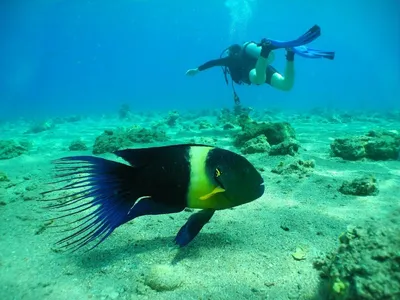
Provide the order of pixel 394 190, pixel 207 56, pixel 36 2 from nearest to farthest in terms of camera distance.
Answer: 1. pixel 394 190
2. pixel 36 2
3. pixel 207 56

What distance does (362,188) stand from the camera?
394cm

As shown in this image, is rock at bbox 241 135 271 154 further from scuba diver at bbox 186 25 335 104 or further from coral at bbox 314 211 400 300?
coral at bbox 314 211 400 300

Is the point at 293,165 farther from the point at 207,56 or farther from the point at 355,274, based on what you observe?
the point at 207,56

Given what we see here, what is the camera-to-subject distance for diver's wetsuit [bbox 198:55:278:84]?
10.0 metres

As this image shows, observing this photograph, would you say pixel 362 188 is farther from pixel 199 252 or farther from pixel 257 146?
pixel 199 252

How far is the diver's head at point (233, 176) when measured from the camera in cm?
210

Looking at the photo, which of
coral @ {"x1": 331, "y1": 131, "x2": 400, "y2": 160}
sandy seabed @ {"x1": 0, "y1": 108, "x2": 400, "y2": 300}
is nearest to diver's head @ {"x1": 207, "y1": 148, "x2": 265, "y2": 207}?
sandy seabed @ {"x1": 0, "y1": 108, "x2": 400, "y2": 300}

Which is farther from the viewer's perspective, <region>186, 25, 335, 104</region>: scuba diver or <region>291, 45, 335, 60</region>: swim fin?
<region>186, 25, 335, 104</region>: scuba diver

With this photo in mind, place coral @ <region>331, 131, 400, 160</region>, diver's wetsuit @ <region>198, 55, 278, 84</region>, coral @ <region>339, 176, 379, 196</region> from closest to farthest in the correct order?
coral @ <region>339, 176, 379, 196</region> → coral @ <region>331, 131, 400, 160</region> → diver's wetsuit @ <region>198, 55, 278, 84</region>

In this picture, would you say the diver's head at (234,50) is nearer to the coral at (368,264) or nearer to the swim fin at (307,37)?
the swim fin at (307,37)

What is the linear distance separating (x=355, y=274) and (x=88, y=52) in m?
176

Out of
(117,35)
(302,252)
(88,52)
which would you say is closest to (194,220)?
(302,252)

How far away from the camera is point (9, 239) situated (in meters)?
3.02

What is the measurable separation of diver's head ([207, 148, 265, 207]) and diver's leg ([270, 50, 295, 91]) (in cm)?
702
